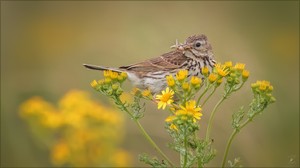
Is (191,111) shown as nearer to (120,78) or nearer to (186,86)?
(186,86)

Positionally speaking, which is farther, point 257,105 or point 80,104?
point 80,104

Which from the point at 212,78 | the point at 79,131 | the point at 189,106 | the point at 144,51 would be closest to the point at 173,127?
the point at 189,106

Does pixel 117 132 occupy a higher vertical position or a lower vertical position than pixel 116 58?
lower

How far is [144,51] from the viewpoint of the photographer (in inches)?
381

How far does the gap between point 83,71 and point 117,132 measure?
309cm

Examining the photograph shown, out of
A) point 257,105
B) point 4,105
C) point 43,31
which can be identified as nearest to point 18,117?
point 4,105

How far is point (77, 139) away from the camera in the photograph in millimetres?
7234

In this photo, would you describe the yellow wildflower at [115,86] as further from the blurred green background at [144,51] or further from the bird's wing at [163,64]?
the blurred green background at [144,51]

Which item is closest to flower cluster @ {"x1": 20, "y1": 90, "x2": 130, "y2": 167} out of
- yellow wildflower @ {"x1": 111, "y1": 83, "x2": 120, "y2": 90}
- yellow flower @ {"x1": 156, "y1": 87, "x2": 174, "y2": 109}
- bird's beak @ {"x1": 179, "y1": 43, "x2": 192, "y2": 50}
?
bird's beak @ {"x1": 179, "y1": 43, "x2": 192, "y2": 50}

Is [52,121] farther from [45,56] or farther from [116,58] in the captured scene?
[45,56]

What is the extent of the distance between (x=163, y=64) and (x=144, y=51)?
2.95 m

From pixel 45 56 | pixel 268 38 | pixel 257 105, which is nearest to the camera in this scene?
pixel 257 105

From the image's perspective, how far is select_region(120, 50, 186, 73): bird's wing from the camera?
672cm

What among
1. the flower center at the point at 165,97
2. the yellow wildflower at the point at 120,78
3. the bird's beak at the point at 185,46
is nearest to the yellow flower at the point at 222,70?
the flower center at the point at 165,97
